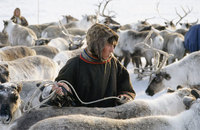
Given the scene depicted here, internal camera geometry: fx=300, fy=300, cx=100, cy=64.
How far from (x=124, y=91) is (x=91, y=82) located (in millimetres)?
398

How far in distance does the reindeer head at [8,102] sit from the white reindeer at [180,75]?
2.40m

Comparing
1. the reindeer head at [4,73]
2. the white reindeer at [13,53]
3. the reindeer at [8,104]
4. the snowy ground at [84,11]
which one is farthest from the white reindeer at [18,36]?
the snowy ground at [84,11]

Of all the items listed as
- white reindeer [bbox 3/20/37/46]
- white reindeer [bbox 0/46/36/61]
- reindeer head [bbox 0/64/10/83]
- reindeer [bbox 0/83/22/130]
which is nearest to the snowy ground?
white reindeer [bbox 3/20/37/46]

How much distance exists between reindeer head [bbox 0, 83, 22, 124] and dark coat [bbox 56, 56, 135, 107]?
2.26 ft

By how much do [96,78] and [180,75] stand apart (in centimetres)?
227

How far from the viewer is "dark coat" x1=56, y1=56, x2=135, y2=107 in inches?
115

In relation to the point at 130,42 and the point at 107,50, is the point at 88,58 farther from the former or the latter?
the point at 130,42

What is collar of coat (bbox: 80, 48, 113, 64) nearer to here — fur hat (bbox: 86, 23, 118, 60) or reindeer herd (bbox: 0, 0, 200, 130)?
fur hat (bbox: 86, 23, 118, 60)

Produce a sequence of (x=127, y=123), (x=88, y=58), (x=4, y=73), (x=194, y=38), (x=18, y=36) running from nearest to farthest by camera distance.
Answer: (x=127, y=123), (x=88, y=58), (x=4, y=73), (x=194, y=38), (x=18, y=36)

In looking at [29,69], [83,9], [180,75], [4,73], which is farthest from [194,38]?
[83,9]

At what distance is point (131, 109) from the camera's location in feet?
9.48

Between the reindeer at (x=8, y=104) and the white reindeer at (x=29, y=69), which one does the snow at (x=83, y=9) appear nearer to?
the white reindeer at (x=29, y=69)

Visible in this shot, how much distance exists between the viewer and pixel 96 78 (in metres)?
3.01

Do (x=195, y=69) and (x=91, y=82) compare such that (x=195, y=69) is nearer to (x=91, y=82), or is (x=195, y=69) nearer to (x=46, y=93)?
(x=91, y=82)
